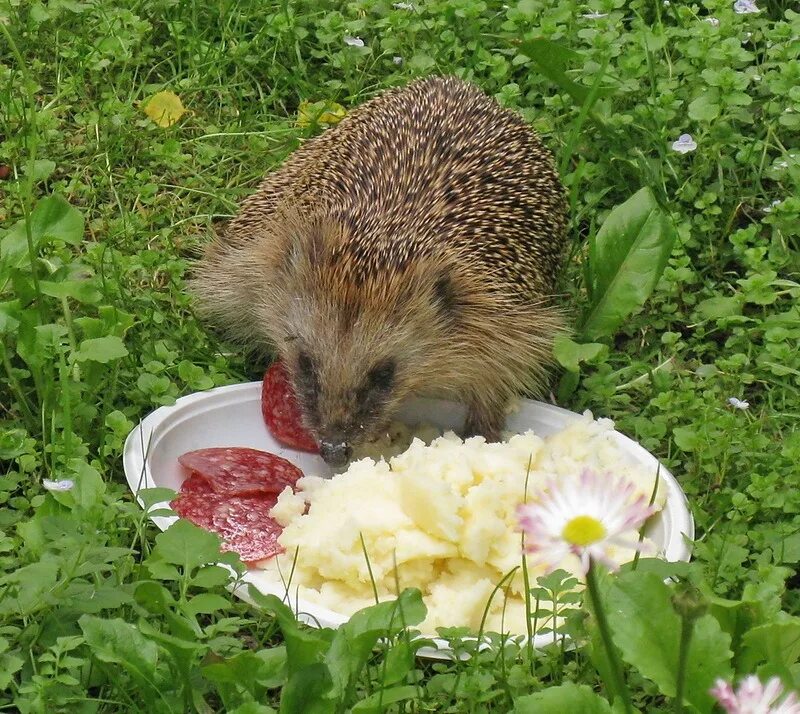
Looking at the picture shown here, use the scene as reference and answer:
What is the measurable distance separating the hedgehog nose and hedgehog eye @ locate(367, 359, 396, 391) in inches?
7.5

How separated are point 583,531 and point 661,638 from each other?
66cm

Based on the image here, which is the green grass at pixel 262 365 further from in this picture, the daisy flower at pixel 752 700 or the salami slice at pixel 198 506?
the daisy flower at pixel 752 700

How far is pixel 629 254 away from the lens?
3.62 m

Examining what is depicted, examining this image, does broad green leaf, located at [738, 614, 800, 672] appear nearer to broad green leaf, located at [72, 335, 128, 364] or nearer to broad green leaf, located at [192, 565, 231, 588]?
broad green leaf, located at [192, 565, 231, 588]

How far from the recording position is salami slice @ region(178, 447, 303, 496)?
3.21 m

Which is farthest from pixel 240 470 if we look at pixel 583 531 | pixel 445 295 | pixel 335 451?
pixel 583 531

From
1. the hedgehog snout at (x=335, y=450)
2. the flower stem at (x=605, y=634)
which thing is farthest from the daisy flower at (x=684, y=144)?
the flower stem at (x=605, y=634)

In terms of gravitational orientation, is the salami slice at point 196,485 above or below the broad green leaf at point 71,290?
below

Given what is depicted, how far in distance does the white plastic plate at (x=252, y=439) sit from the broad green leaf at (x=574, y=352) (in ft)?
0.40

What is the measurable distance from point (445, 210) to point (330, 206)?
0.33 metres

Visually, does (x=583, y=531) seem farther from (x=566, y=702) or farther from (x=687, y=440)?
(x=687, y=440)

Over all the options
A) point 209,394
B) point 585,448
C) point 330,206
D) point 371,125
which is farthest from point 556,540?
point 371,125

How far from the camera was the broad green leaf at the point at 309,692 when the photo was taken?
2.19 meters

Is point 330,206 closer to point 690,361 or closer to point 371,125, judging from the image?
point 371,125
